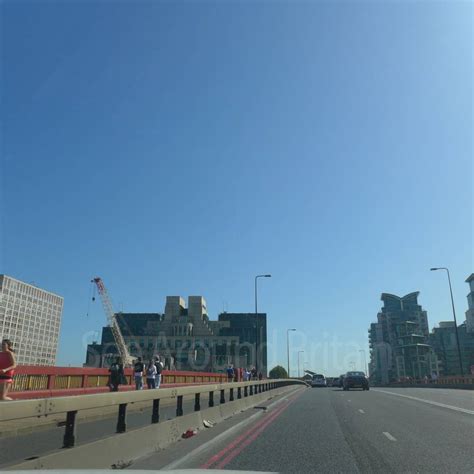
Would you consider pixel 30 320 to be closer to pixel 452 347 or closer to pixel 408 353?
pixel 452 347

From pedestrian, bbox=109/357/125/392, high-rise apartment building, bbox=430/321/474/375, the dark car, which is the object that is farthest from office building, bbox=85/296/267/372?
pedestrian, bbox=109/357/125/392

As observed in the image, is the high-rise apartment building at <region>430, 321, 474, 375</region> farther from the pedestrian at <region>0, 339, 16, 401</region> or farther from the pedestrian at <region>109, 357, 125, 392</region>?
the pedestrian at <region>0, 339, 16, 401</region>

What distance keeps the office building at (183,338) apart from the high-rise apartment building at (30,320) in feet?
183

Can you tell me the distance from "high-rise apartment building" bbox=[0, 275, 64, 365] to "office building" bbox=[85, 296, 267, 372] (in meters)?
55.8

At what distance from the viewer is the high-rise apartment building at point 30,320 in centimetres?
9100

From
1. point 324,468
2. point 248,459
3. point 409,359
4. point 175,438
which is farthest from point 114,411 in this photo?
point 409,359

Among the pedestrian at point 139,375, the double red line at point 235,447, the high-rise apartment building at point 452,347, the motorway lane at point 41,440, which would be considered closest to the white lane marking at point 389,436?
the double red line at point 235,447

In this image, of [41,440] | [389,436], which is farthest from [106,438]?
[389,436]

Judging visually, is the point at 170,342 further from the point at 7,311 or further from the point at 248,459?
the point at 248,459

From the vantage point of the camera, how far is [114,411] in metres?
17.1

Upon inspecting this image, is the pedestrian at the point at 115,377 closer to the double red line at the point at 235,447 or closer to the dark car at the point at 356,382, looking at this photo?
the double red line at the point at 235,447

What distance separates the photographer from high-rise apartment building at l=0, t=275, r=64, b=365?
91000mm

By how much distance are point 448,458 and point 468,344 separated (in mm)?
146992

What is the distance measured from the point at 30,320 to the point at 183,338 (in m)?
76.3
